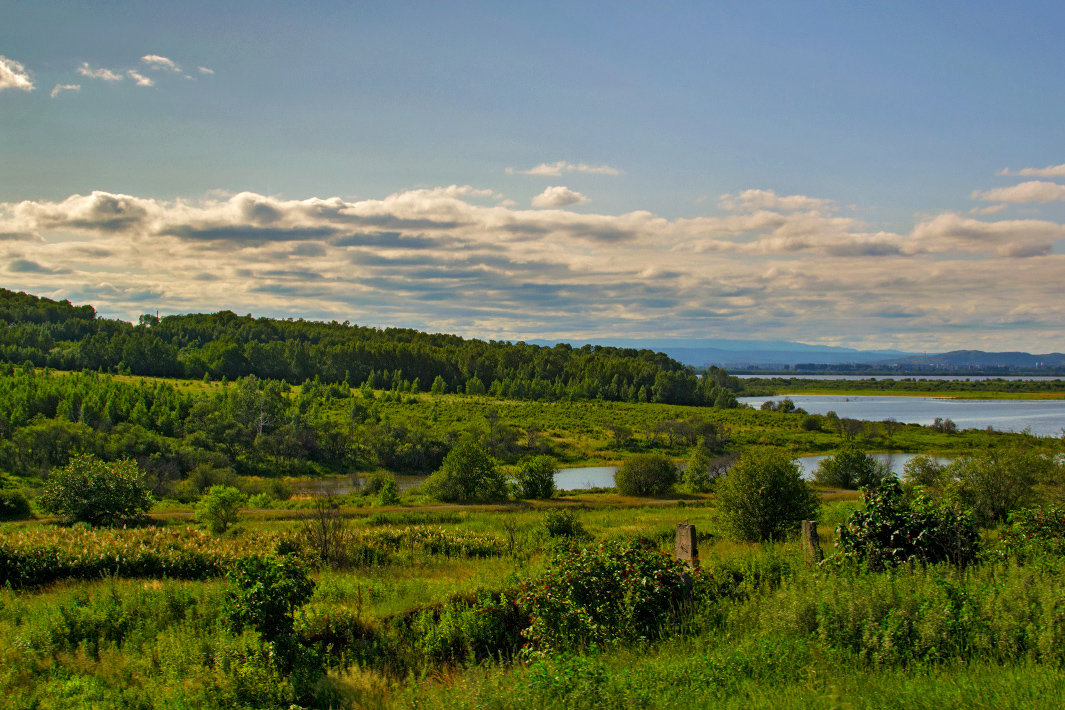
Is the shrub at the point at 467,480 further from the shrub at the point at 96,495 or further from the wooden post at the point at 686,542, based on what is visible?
the wooden post at the point at 686,542

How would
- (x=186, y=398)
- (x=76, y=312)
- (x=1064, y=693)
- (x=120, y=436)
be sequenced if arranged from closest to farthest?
(x=1064, y=693)
(x=120, y=436)
(x=186, y=398)
(x=76, y=312)

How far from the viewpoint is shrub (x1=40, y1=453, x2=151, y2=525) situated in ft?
92.5

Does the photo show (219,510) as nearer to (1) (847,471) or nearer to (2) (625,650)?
(2) (625,650)

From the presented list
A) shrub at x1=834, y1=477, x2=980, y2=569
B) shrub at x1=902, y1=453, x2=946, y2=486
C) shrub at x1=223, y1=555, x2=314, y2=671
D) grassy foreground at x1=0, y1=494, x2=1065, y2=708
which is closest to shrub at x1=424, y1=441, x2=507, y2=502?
shrub at x1=902, y1=453, x2=946, y2=486

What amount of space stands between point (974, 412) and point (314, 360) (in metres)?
132

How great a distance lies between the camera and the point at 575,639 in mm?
8781

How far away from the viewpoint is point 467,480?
41938 millimetres

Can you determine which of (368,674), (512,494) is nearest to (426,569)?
(368,674)

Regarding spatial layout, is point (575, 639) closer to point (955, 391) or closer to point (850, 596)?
point (850, 596)

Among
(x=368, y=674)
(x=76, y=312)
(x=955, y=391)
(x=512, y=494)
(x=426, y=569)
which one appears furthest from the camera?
(x=955, y=391)

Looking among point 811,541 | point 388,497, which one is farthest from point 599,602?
point 388,497

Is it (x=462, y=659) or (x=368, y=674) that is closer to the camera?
(x=368, y=674)

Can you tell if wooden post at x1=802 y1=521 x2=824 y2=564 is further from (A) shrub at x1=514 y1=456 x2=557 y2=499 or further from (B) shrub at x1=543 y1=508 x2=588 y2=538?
(A) shrub at x1=514 y1=456 x2=557 y2=499

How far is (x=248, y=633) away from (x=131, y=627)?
2.78 m
